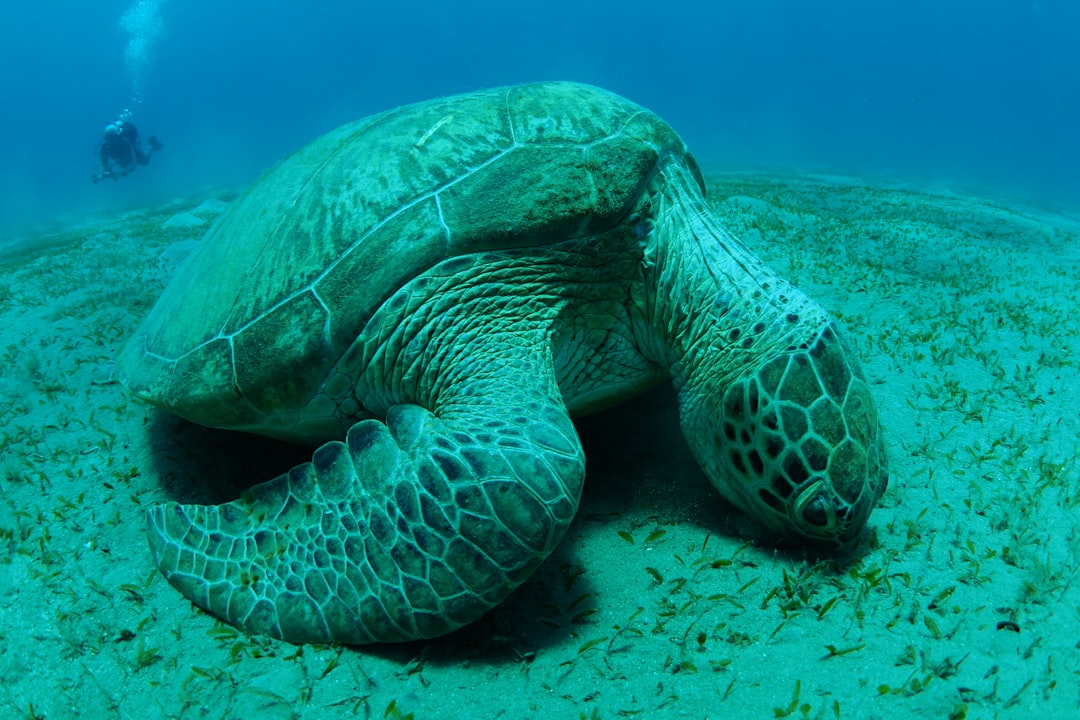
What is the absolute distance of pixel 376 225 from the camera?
2398mm

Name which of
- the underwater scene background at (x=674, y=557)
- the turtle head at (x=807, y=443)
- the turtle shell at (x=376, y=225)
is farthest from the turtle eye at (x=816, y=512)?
the turtle shell at (x=376, y=225)

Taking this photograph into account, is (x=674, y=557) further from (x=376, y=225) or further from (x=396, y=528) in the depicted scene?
(x=376, y=225)

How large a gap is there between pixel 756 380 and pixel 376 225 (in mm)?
1703

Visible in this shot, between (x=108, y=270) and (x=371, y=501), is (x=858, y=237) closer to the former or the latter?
(x=371, y=501)

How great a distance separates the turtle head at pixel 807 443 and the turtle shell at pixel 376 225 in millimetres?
1020

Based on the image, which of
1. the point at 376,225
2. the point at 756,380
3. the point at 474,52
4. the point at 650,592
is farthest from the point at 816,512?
the point at 474,52

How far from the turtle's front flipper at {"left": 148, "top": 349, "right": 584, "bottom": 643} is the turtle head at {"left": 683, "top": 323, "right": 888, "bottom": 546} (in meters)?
0.69

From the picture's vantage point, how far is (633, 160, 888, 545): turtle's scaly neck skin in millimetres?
1915

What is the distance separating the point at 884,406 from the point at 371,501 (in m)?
2.71

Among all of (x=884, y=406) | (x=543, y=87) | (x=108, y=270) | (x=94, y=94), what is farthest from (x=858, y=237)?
(x=94, y=94)

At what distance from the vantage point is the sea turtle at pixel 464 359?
1732 mm

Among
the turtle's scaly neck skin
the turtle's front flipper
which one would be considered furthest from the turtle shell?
the turtle's front flipper

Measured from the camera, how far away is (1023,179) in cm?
3036

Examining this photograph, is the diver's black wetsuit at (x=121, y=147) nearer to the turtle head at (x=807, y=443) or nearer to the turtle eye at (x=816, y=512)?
the turtle head at (x=807, y=443)
